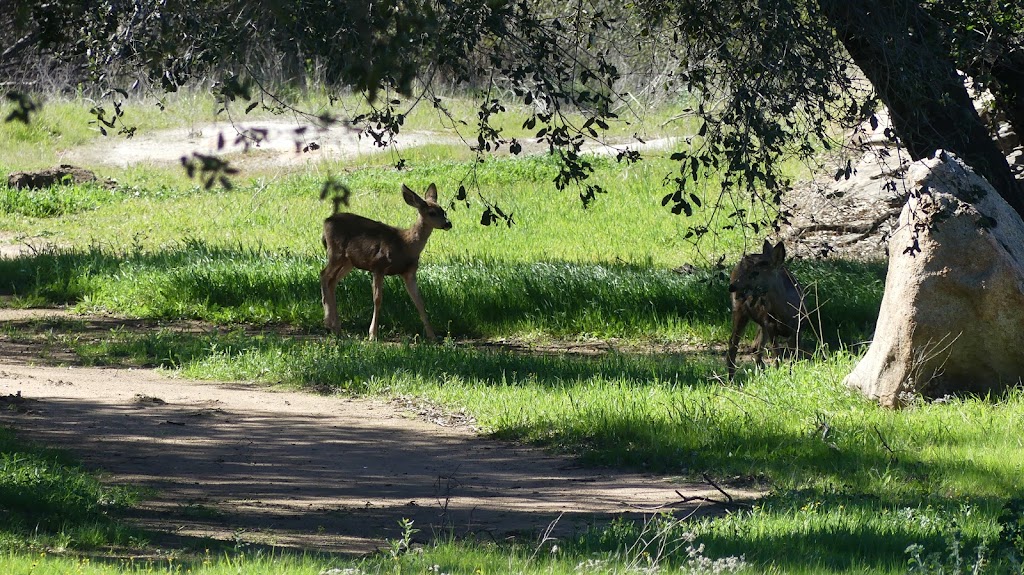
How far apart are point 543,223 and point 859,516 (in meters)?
15.2

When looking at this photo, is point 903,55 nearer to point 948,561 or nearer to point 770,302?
point 770,302

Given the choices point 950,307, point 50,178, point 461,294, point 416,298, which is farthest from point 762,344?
point 50,178

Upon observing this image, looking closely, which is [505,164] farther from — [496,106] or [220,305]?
[496,106]

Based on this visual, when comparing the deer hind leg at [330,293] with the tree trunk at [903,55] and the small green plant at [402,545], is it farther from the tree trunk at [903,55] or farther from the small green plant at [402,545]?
the small green plant at [402,545]

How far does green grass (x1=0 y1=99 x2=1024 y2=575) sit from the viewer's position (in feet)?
18.9

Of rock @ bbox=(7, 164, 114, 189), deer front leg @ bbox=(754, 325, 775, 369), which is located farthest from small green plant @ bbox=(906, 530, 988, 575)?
rock @ bbox=(7, 164, 114, 189)

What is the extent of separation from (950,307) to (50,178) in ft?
77.7

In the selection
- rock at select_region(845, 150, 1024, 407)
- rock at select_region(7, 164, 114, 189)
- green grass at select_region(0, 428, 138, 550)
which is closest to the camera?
green grass at select_region(0, 428, 138, 550)

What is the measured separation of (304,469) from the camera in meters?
8.21

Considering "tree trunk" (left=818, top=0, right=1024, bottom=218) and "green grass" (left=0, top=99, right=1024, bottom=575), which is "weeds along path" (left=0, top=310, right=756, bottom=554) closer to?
"green grass" (left=0, top=99, right=1024, bottom=575)

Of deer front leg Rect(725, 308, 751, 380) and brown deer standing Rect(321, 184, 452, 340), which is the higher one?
brown deer standing Rect(321, 184, 452, 340)

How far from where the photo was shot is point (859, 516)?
640cm

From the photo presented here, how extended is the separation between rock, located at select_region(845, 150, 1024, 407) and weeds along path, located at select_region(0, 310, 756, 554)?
2.39m

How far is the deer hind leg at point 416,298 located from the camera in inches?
540
